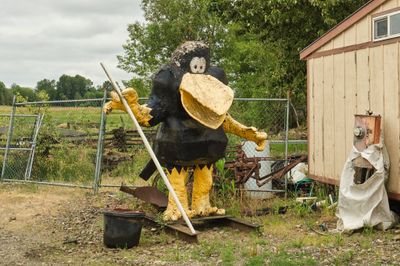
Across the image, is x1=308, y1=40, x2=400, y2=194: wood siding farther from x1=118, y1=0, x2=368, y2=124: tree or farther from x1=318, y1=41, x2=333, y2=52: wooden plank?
x1=118, y1=0, x2=368, y2=124: tree

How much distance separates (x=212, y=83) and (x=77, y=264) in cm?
280

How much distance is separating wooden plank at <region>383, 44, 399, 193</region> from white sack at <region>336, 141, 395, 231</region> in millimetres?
100

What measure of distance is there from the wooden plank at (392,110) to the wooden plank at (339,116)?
0.95 metres

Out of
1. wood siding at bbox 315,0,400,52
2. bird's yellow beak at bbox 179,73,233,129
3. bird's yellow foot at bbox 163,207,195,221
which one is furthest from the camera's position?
wood siding at bbox 315,0,400,52

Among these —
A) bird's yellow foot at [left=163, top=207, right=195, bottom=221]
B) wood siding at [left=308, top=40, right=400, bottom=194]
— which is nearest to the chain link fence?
wood siding at [left=308, top=40, right=400, bottom=194]

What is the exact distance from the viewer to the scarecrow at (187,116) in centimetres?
681

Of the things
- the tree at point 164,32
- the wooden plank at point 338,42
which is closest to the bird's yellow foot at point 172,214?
the wooden plank at point 338,42

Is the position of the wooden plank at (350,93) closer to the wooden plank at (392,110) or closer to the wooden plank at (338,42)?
the wooden plank at (338,42)

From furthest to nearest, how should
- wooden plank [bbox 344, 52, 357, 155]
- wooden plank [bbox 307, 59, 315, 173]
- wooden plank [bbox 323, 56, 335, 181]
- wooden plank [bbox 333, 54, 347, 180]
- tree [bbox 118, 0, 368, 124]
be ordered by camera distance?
tree [bbox 118, 0, 368, 124] → wooden plank [bbox 307, 59, 315, 173] → wooden plank [bbox 323, 56, 335, 181] → wooden plank [bbox 333, 54, 347, 180] → wooden plank [bbox 344, 52, 357, 155]

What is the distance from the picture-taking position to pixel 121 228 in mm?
6199

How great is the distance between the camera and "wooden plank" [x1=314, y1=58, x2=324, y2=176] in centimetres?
872

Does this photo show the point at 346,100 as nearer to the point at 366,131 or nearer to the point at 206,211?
the point at 366,131

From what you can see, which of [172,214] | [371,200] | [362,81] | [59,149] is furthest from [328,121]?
[59,149]

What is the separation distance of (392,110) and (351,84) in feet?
3.29
